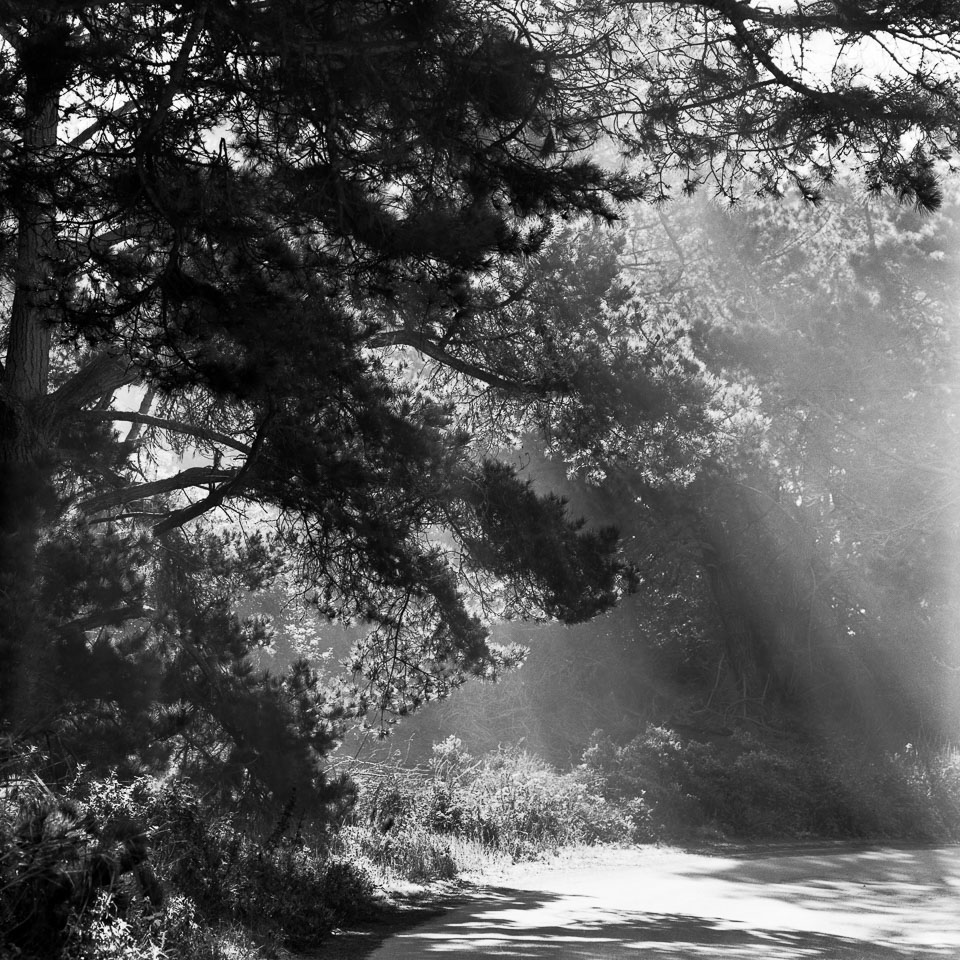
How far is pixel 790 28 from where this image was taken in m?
7.89

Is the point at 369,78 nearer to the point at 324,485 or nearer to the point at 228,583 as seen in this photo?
the point at 324,485

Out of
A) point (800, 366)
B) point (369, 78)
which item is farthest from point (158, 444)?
point (800, 366)

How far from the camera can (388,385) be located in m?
12.3

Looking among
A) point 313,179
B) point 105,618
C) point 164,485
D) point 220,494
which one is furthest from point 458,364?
point 313,179

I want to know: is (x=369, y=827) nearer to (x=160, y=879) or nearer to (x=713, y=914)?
(x=713, y=914)

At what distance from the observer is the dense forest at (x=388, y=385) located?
7.95 meters

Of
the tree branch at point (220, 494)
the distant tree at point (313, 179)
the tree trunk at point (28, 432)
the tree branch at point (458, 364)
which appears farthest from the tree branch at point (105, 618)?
the tree branch at point (458, 364)

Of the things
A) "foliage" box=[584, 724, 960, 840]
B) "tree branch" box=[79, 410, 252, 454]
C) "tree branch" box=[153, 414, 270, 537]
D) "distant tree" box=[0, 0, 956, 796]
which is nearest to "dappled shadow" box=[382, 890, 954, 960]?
"distant tree" box=[0, 0, 956, 796]

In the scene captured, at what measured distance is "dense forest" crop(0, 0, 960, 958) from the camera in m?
7.95

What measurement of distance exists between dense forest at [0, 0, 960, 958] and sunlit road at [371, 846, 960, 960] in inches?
57.5

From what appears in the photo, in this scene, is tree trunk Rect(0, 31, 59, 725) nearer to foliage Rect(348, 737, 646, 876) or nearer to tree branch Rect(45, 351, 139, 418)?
tree branch Rect(45, 351, 139, 418)

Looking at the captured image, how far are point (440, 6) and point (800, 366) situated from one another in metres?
17.9

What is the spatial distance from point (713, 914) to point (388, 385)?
21.1 feet

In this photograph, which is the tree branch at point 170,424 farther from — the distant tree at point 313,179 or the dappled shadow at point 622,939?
the dappled shadow at point 622,939
